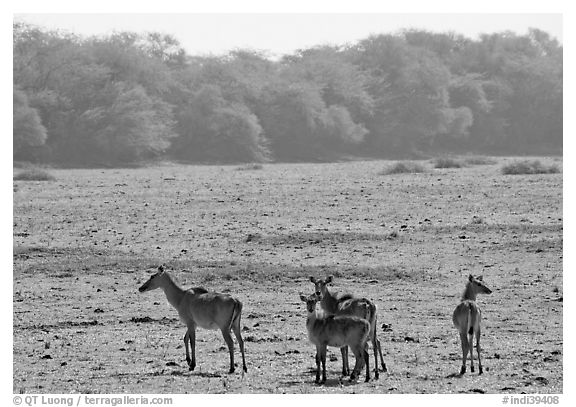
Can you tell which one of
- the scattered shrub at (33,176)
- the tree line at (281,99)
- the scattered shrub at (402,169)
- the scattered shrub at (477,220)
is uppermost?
the tree line at (281,99)

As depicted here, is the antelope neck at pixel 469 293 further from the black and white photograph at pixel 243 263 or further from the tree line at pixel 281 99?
the tree line at pixel 281 99

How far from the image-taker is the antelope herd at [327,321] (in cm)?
1176

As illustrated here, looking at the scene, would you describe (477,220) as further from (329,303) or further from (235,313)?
(235,313)

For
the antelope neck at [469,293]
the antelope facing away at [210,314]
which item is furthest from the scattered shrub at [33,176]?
the antelope neck at [469,293]

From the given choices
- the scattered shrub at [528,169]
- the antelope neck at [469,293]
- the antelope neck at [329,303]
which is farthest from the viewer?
the scattered shrub at [528,169]

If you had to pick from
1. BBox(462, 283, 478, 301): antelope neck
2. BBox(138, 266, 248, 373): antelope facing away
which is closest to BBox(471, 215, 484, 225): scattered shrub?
BBox(462, 283, 478, 301): antelope neck

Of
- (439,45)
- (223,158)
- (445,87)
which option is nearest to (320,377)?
(223,158)

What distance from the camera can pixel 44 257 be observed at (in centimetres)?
2111

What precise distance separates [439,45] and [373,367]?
3257 inches

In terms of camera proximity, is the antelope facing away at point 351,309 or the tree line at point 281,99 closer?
the antelope facing away at point 351,309

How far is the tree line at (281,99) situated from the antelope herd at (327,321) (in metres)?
43.3

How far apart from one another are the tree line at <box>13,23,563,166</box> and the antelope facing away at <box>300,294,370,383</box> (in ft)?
147

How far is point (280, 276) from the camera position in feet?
61.7

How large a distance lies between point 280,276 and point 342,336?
707cm
